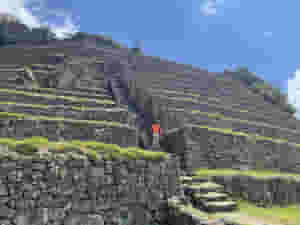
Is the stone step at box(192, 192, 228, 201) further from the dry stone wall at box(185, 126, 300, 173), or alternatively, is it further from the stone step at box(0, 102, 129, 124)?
the stone step at box(0, 102, 129, 124)

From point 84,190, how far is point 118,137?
5.88m

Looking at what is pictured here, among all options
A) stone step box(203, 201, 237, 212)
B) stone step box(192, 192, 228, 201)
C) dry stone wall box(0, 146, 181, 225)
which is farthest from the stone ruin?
stone step box(203, 201, 237, 212)

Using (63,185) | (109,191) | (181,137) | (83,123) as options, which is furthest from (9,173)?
(181,137)

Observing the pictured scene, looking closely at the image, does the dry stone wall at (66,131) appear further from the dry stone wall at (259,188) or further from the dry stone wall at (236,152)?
the dry stone wall at (259,188)

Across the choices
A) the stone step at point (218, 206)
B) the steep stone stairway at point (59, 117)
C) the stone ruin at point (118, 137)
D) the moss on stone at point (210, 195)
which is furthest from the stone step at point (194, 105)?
the stone step at point (218, 206)

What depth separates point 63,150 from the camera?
5684 millimetres

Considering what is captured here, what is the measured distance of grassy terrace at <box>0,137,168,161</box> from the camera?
5176 mm

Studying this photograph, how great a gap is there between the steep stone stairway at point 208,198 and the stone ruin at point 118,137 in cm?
15

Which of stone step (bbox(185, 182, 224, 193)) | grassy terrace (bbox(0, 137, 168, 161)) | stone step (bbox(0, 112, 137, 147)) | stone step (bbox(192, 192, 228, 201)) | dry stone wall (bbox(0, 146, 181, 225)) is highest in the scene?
stone step (bbox(0, 112, 137, 147))

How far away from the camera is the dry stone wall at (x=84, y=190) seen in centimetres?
488

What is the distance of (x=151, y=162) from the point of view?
22.9 feet

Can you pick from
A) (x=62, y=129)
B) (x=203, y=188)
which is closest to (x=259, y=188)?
(x=203, y=188)

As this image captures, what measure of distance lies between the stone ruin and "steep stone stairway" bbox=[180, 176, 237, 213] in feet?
0.50

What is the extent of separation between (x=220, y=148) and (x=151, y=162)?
6.98 metres
